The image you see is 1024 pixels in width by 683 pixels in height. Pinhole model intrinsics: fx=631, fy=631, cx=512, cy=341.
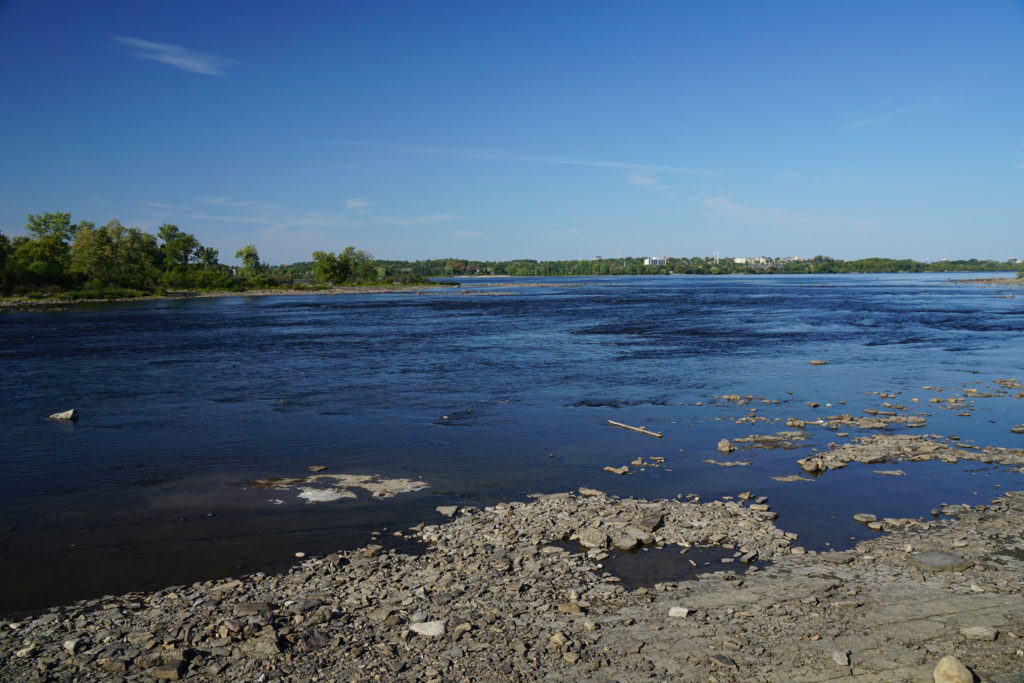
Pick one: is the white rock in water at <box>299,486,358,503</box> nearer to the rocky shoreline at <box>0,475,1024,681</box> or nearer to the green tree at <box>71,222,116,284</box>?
the rocky shoreline at <box>0,475,1024,681</box>

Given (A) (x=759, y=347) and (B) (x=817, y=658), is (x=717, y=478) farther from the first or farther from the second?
(A) (x=759, y=347)

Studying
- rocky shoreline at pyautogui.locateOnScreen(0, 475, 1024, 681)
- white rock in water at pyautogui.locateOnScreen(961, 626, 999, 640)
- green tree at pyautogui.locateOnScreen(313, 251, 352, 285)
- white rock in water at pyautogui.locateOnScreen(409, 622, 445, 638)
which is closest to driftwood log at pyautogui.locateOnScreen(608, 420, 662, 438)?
rocky shoreline at pyautogui.locateOnScreen(0, 475, 1024, 681)

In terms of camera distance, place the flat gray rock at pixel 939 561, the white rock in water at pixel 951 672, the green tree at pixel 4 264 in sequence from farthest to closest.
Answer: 1. the green tree at pixel 4 264
2. the flat gray rock at pixel 939 561
3. the white rock in water at pixel 951 672

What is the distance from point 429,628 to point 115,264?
476ft

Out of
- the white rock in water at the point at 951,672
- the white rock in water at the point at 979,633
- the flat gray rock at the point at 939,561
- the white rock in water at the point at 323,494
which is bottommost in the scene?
the white rock in water at the point at 323,494

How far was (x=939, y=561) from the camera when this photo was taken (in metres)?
10.4

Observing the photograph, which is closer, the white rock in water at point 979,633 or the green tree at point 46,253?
the white rock in water at point 979,633

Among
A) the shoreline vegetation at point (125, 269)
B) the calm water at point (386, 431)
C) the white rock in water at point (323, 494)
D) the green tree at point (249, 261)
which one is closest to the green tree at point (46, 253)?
the shoreline vegetation at point (125, 269)

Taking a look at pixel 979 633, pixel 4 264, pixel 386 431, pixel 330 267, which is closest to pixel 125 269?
pixel 4 264

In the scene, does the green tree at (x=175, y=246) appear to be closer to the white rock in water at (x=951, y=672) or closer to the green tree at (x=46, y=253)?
the green tree at (x=46, y=253)

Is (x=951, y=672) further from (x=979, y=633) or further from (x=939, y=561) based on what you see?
(x=939, y=561)

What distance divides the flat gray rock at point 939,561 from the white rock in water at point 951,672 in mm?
3333

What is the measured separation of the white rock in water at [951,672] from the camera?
7.06m

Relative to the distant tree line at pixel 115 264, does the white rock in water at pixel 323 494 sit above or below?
below
